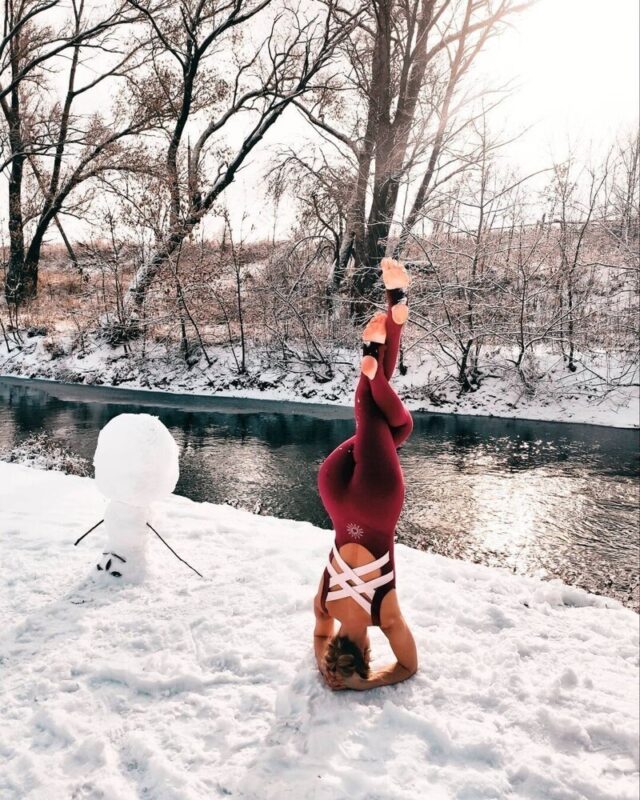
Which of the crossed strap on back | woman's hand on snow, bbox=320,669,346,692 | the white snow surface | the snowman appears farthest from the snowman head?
woman's hand on snow, bbox=320,669,346,692

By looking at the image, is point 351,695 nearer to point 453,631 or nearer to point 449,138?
point 453,631

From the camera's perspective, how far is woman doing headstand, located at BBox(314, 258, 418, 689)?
111 inches

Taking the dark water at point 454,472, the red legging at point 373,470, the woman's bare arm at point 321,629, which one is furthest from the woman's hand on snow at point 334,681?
the dark water at point 454,472

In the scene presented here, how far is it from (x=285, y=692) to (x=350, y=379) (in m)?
14.2

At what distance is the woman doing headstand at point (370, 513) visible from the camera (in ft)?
9.28

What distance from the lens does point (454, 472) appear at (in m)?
9.38

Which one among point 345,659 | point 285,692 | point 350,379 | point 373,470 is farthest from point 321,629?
point 350,379

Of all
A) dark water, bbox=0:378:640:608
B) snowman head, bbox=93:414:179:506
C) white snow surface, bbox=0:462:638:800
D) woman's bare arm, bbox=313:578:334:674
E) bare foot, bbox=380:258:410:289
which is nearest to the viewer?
white snow surface, bbox=0:462:638:800

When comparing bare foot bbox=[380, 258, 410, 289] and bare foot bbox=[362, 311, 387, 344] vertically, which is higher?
bare foot bbox=[380, 258, 410, 289]

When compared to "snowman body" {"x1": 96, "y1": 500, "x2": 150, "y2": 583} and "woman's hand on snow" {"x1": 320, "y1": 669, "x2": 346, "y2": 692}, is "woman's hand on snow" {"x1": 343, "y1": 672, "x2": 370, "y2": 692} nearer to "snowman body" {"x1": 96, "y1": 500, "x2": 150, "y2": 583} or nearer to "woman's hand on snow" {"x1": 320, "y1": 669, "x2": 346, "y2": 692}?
"woman's hand on snow" {"x1": 320, "y1": 669, "x2": 346, "y2": 692}

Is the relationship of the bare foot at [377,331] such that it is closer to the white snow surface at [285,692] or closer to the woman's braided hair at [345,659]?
the woman's braided hair at [345,659]

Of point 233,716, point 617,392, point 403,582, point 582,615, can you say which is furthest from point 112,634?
point 617,392

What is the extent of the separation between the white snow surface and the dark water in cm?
231

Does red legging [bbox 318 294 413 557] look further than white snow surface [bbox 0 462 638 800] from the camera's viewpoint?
Yes
